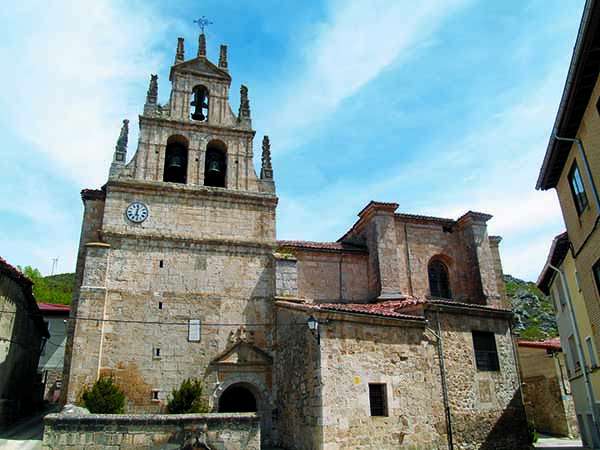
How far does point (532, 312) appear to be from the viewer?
57156mm

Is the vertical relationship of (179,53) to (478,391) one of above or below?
above

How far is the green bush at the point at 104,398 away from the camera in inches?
561

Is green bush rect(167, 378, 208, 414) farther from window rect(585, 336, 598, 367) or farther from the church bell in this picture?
window rect(585, 336, 598, 367)

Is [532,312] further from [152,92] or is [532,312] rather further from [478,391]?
[152,92]

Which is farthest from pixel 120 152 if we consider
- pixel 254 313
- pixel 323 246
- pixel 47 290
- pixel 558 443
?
pixel 47 290

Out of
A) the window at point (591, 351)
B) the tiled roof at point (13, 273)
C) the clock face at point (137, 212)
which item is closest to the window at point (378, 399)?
the window at point (591, 351)

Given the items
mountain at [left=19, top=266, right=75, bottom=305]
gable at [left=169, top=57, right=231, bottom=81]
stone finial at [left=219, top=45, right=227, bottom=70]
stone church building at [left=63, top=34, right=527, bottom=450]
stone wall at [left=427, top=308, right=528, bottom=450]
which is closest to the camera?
stone church building at [left=63, top=34, right=527, bottom=450]

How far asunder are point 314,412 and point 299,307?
3305 mm

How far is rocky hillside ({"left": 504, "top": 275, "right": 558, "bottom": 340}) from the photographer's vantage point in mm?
52219

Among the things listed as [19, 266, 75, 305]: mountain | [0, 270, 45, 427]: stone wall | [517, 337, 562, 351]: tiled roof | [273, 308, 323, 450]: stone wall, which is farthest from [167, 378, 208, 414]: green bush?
[19, 266, 75, 305]: mountain

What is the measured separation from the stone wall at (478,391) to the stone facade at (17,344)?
1422 centimetres

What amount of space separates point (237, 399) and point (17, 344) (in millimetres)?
8936

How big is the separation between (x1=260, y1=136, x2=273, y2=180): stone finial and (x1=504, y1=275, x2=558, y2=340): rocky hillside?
40787mm

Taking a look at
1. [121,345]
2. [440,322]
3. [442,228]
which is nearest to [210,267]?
[121,345]
